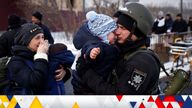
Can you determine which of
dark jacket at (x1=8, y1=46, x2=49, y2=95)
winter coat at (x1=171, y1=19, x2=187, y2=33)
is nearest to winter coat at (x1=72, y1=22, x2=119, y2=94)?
dark jacket at (x1=8, y1=46, x2=49, y2=95)

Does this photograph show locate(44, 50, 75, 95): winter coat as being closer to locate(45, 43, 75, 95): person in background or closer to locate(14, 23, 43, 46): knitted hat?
locate(45, 43, 75, 95): person in background

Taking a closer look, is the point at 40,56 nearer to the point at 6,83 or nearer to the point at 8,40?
the point at 6,83

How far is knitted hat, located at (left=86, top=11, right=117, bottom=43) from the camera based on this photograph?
3.61 meters

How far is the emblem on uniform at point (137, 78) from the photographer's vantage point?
3.31 metres

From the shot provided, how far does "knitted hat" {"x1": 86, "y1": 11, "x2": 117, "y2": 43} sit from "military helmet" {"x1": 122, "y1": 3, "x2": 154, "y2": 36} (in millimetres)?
167

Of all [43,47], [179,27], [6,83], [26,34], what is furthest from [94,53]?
[179,27]

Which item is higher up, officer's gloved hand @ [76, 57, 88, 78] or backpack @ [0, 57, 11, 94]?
officer's gloved hand @ [76, 57, 88, 78]

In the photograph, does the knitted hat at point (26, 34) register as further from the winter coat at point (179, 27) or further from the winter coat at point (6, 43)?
the winter coat at point (179, 27)

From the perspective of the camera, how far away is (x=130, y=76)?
131 inches

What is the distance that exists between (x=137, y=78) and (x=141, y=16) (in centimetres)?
49

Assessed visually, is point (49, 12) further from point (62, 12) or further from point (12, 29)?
point (12, 29)

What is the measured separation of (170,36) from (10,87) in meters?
15.7

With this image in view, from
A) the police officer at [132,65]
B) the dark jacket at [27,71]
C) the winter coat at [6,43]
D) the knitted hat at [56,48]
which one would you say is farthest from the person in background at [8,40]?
the police officer at [132,65]

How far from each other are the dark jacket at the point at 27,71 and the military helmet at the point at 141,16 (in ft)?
2.57
